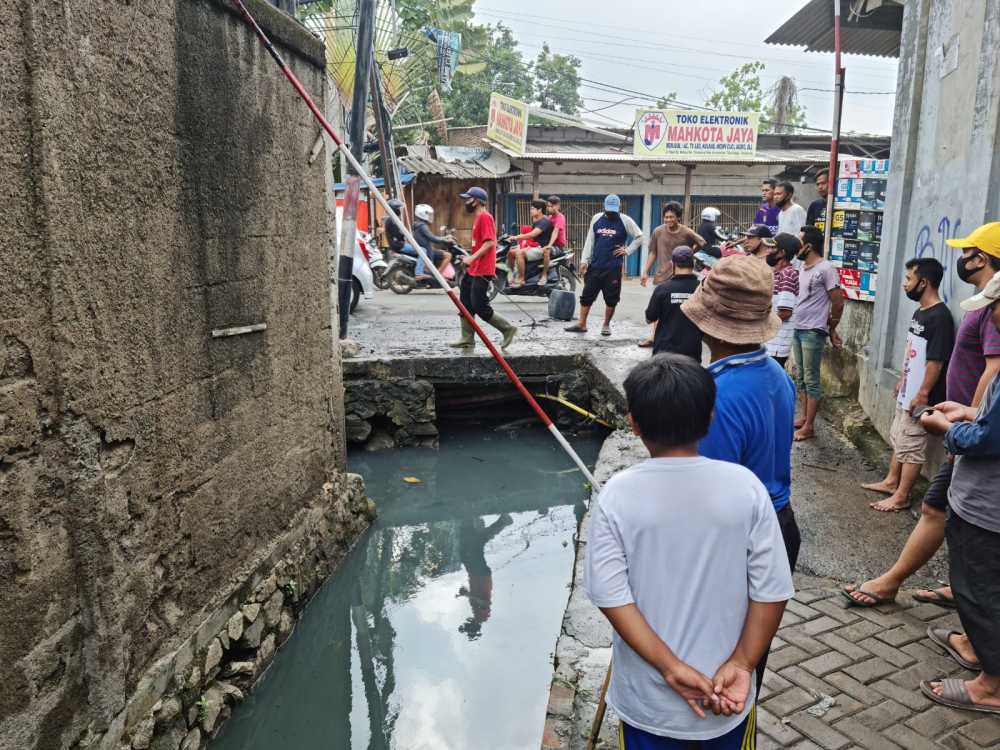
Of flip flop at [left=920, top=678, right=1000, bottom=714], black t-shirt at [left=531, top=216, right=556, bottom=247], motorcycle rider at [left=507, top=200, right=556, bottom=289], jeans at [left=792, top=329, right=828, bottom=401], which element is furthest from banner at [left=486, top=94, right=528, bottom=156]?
flip flop at [left=920, top=678, right=1000, bottom=714]

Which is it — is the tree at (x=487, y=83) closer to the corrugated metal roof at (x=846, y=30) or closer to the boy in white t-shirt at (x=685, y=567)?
the corrugated metal roof at (x=846, y=30)

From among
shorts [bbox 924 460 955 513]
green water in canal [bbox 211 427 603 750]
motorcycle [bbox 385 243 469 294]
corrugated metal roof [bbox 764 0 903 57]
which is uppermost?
corrugated metal roof [bbox 764 0 903 57]

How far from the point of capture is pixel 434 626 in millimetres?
4805

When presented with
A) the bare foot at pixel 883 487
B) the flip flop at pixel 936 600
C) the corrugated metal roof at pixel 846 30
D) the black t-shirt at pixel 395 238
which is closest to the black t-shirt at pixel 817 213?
the corrugated metal roof at pixel 846 30

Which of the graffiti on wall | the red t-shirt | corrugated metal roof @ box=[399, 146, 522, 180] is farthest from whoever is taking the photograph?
corrugated metal roof @ box=[399, 146, 522, 180]

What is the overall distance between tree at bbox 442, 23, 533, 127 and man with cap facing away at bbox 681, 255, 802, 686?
2274cm

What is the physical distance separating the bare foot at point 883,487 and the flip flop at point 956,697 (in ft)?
7.18

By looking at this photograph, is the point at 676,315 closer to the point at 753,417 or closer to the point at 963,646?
the point at 963,646

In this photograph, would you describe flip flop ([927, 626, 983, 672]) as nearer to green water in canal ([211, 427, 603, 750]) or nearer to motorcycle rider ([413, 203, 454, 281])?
green water in canal ([211, 427, 603, 750])

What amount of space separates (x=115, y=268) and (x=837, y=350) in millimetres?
5935

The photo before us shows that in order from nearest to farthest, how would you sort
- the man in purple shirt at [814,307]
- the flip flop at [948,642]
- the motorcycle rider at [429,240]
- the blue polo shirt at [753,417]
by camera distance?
the blue polo shirt at [753,417], the flip flop at [948,642], the man in purple shirt at [814,307], the motorcycle rider at [429,240]

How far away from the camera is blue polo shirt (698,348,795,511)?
2176 millimetres

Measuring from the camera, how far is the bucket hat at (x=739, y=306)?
2.33 metres

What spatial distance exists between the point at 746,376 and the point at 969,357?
2.03 metres
